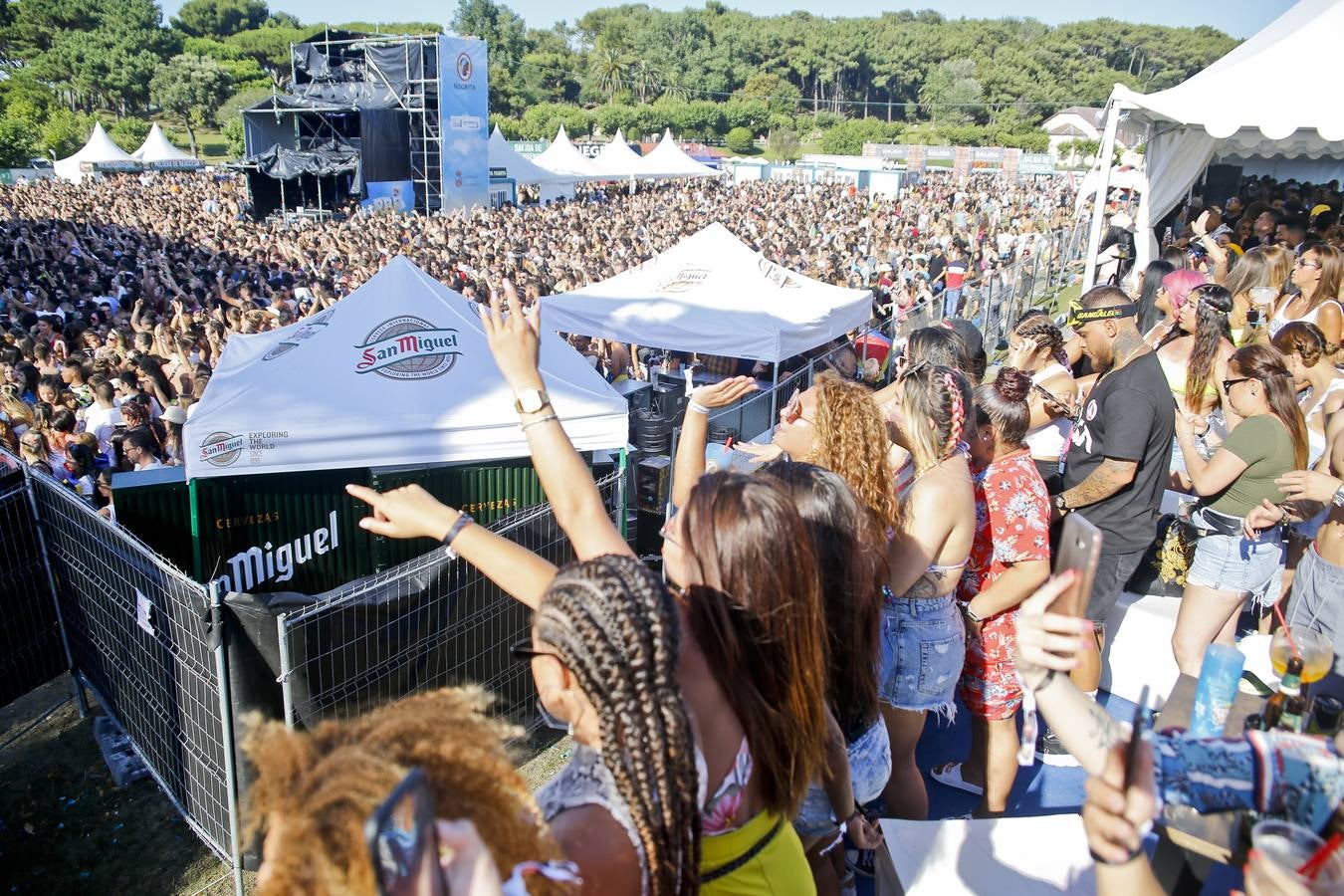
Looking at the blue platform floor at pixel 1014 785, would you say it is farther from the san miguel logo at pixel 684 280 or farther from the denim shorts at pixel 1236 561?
the san miguel logo at pixel 684 280

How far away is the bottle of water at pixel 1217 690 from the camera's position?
6.98 feet

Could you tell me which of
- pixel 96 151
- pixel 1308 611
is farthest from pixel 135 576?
pixel 96 151

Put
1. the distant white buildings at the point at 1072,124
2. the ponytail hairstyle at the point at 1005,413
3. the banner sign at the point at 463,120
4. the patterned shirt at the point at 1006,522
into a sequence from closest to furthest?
the patterned shirt at the point at 1006,522
the ponytail hairstyle at the point at 1005,413
the banner sign at the point at 463,120
the distant white buildings at the point at 1072,124

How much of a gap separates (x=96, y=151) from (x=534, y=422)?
56090mm

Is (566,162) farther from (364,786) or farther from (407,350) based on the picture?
(364,786)

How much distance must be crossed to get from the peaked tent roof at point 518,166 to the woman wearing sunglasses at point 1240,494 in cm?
3469

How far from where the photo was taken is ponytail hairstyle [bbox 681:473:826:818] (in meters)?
1.53

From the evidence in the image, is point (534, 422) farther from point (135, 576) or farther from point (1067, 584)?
point (135, 576)

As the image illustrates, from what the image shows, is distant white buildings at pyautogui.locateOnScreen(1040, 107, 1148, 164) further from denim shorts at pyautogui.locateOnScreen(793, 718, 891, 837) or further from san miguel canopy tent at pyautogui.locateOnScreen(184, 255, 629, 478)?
denim shorts at pyautogui.locateOnScreen(793, 718, 891, 837)

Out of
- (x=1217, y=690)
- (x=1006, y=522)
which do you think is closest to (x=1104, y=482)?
(x=1006, y=522)

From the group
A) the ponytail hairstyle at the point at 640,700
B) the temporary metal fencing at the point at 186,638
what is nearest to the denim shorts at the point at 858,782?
the ponytail hairstyle at the point at 640,700

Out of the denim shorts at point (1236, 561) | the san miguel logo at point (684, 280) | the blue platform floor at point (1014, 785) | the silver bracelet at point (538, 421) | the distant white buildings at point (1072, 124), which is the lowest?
the blue platform floor at point (1014, 785)

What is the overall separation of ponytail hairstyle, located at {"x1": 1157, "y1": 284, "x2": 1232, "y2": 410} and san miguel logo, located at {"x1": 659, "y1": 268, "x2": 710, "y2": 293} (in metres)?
5.36

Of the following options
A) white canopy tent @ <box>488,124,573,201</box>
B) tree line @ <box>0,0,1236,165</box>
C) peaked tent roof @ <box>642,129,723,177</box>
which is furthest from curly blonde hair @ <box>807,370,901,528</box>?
tree line @ <box>0,0,1236,165</box>
